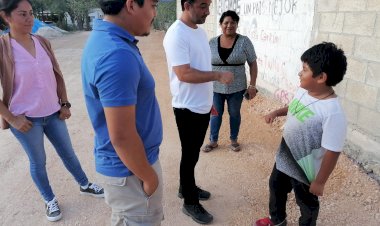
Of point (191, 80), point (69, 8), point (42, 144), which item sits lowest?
point (42, 144)

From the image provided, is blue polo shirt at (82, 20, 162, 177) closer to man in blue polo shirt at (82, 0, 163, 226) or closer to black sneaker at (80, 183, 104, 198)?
man in blue polo shirt at (82, 0, 163, 226)

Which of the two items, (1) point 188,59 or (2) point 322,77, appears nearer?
(2) point 322,77

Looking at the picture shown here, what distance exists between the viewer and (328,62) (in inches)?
69.3

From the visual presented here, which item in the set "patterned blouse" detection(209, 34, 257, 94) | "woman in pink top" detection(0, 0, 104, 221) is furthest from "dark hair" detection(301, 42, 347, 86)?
"woman in pink top" detection(0, 0, 104, 221)

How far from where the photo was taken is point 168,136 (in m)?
4.45

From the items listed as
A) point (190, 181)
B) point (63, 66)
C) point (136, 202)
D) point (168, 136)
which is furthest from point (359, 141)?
point (63, 66)

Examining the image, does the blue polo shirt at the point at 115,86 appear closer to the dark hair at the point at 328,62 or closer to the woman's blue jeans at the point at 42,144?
the dark hair at the point at 328,62

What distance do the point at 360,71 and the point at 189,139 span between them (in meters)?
2.00

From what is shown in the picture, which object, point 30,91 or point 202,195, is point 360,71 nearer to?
point 202,195

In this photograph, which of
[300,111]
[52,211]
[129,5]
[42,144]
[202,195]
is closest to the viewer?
[129,5]

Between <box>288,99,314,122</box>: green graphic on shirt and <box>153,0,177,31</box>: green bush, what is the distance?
22.4 metres

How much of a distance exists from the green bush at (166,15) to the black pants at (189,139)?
22.0m

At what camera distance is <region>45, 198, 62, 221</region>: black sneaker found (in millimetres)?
2688

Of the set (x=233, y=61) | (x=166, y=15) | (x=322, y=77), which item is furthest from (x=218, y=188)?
(x=166, y=15)
